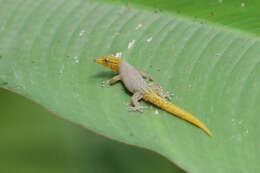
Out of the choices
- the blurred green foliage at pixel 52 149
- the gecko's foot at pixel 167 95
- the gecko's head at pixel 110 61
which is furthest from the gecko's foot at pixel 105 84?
the blurred green foliage at pixel 52 149

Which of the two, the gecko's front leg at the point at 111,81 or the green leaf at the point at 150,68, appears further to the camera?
the gecko's front leg at the point at 111,81

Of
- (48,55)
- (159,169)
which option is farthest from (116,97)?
(159,169)

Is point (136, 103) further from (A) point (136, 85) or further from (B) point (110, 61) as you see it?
(B) point (110, 61)

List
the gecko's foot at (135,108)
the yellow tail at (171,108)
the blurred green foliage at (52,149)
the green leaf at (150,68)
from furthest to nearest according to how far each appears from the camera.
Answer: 1. the blurred green foliage at (52,149)
2. the gecko's foot at (135,108)
3. the yellow tail at (171,108)
4. the green leaf at (150,68)

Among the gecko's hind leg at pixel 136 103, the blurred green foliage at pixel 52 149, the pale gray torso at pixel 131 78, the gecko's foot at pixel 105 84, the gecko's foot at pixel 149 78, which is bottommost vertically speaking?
the blurred green foliage at pixel 52 149

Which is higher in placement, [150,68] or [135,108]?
[150,68]

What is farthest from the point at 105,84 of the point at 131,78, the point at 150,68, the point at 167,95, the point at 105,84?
the point at 167,95

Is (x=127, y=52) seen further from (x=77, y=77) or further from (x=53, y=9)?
(x=53, y=9)

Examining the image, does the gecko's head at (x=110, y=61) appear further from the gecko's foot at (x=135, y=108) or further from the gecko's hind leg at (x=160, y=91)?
the gecko's foot at (x=135, y=108)

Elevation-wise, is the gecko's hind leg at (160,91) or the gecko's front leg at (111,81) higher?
the gecko's hind leg at (160,91)
